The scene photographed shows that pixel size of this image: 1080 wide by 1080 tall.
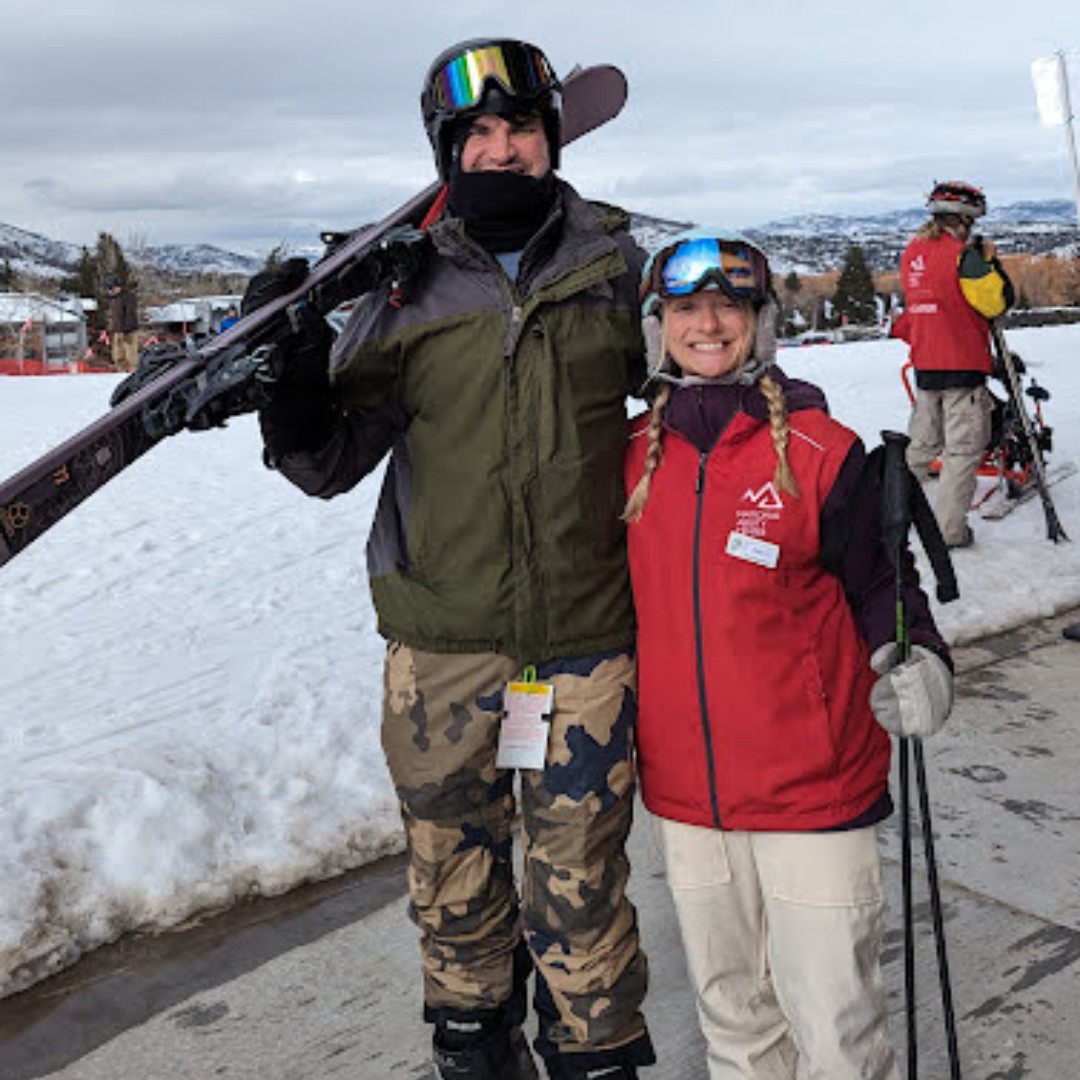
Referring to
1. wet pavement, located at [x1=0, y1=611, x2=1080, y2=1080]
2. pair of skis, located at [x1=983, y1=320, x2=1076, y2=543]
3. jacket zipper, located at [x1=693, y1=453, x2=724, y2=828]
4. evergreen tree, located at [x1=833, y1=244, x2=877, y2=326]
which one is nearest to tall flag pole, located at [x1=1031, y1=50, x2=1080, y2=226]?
pair of skis, located at [x1=983, y1=320, x2=1076, y2=543]

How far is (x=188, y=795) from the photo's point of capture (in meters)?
3.72

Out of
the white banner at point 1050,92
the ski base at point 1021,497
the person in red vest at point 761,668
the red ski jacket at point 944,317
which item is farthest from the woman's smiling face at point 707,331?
the white banner at point 1050,92

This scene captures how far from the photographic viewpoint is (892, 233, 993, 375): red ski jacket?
7.00 metres

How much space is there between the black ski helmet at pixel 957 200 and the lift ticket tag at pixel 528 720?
544 centimetres

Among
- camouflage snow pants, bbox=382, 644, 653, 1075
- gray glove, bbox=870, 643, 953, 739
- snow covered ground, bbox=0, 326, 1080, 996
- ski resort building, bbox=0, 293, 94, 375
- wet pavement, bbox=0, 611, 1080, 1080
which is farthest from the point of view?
ski resort building, bbox=0, 293, 94, 375

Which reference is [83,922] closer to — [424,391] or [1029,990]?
[424,391]

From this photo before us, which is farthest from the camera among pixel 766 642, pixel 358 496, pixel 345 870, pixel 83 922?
pixel 358 496

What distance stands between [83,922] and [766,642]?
2136 mm

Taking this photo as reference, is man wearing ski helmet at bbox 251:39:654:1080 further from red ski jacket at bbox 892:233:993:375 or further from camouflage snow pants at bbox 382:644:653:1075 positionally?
Result: red ski jacket at bbox 892:233:993:375

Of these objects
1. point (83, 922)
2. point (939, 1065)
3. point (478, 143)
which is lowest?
point (939, 1065)

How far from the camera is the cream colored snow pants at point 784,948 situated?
2156mm

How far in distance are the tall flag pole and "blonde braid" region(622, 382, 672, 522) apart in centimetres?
674

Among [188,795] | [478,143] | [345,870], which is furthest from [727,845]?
[188,795]

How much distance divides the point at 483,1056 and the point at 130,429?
4.82 feet
